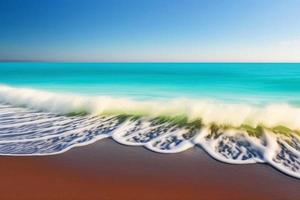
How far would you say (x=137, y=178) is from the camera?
3.29m

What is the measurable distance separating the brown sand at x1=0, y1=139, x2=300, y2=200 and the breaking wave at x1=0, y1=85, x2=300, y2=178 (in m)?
0.27

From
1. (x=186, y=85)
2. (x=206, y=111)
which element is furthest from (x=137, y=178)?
(x=186, y=85)

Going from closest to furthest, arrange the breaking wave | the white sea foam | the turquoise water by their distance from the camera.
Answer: the breaking wave → the white sea foam → the turquoise water

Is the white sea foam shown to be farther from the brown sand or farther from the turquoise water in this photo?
the turquoise water

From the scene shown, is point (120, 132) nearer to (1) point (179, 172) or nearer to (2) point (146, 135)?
(2) point (146, 135)

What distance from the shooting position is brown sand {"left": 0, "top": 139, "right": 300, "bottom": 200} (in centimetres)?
295

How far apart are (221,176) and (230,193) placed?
1.23 ft

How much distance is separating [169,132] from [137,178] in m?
1.96

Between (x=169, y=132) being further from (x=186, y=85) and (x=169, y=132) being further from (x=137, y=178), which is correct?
(x=186, y=85)

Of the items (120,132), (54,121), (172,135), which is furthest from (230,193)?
(54,121)

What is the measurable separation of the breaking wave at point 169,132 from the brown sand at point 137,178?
0.27 metres

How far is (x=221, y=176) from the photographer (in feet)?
11.0

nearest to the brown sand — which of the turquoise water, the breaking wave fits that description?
the breaking wave

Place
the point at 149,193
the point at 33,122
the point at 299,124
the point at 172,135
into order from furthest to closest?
the point at 33,122
the point at 299,124
the point at 172,135
the point at 149,193
